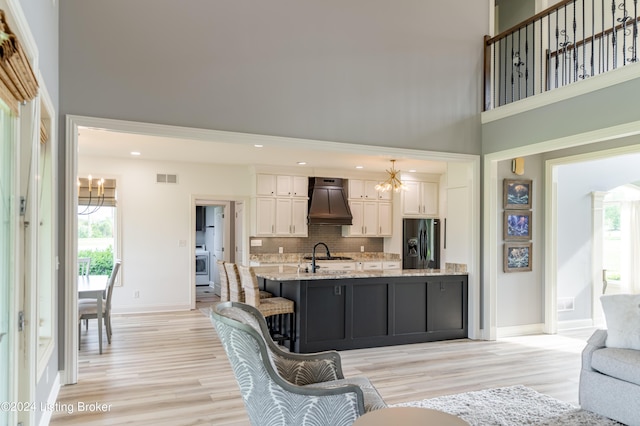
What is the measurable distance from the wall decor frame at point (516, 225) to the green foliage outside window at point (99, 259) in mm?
6327

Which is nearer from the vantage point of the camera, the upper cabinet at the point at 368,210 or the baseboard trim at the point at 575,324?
the baseboard trim at the point at 575,324

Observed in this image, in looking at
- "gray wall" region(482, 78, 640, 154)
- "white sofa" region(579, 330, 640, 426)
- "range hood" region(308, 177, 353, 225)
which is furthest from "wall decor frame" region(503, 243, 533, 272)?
"range hood" region(308, 177, 353, 225)

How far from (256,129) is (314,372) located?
9.59ft

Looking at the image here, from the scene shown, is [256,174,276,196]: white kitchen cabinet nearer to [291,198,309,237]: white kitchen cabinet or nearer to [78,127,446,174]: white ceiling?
[78,127,446,174]: white ceiling

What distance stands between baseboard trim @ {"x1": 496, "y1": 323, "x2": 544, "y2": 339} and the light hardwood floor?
0.40 ft

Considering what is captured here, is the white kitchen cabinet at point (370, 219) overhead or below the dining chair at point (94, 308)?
overhead

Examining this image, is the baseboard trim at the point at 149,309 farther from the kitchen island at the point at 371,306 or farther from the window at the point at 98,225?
the kitchen island at the point at 371,306

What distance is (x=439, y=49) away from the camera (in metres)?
5.93

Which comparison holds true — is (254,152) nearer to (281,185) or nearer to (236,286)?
(281,185)

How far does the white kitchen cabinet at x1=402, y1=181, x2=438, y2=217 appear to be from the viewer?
9.37 meters

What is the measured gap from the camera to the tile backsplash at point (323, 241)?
8784mm

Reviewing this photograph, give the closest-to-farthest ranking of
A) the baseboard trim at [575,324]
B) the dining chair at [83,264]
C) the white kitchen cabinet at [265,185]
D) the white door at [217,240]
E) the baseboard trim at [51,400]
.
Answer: the baseboard trim at [51,400] → the baseboard trim at [575,324] → the dining chair at [83,264] → the white kitchen cabinet at [265,185] → the white door at [217,240]

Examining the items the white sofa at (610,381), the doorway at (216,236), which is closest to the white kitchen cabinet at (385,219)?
the doorway at (216,236)

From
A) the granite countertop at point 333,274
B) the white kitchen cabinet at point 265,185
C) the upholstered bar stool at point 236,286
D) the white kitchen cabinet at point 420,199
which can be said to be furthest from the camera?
the white kitchen cabinet at point 420,199
